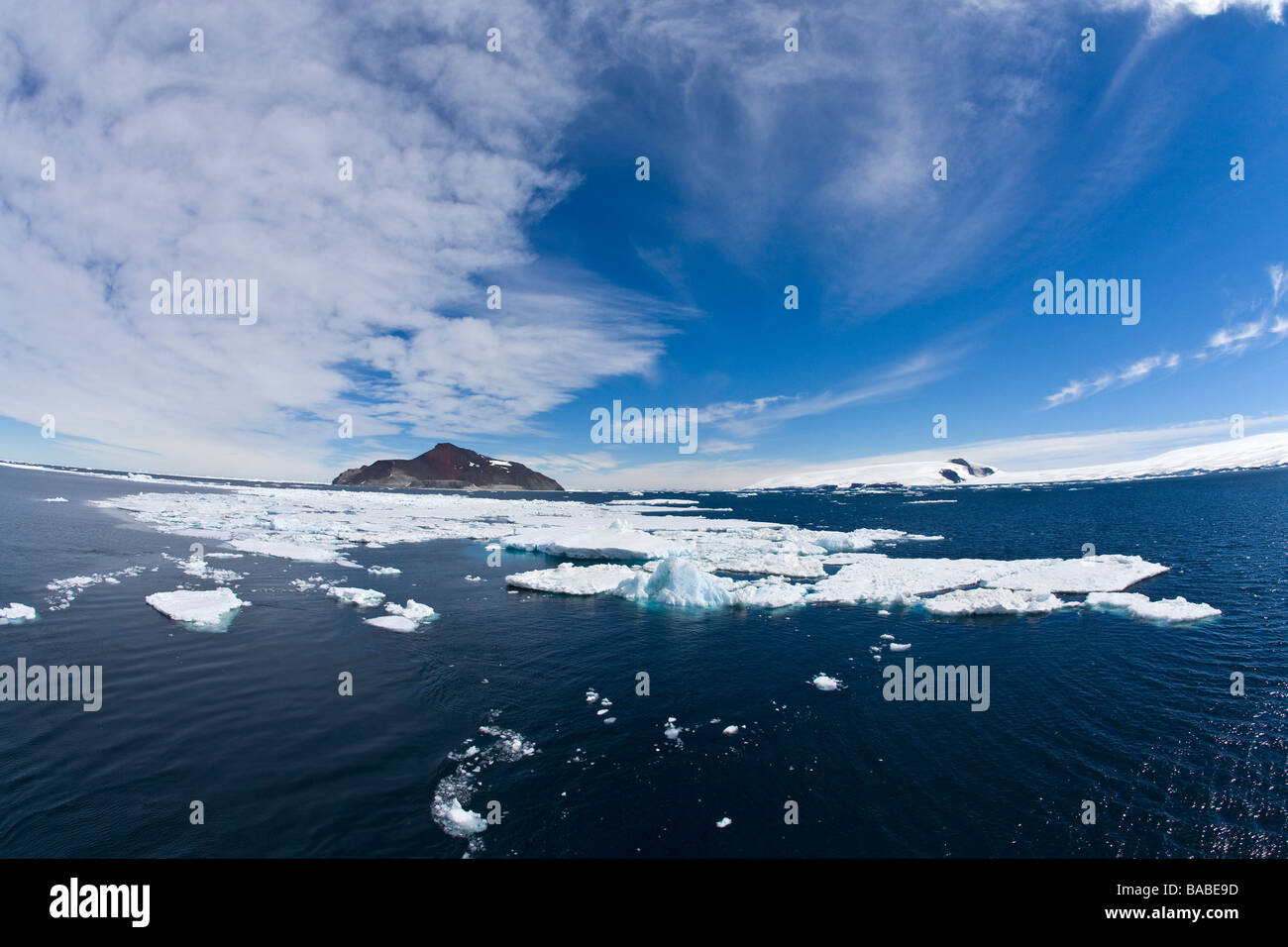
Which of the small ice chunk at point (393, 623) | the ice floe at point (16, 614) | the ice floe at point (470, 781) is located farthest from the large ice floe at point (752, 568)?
the ice floe at point (470, 781)

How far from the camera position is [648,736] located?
566 inches

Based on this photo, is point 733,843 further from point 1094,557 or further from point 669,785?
point 1094,557

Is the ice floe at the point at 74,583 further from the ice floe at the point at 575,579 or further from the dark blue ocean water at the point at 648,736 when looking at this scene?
the ice floe at the point at 575,579

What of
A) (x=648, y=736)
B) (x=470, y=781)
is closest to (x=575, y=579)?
(x=648, y=736)

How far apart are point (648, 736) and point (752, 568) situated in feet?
81.2

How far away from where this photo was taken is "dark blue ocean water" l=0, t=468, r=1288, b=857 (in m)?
10.2

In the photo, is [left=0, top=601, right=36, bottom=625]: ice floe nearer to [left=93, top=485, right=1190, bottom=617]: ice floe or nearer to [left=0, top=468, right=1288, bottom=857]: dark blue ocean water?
[left=0, top=468, right=1288, bottom=857]: dark blue ocean water

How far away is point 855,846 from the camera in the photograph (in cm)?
1004

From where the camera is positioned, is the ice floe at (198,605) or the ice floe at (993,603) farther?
the ice floe at (993,603)

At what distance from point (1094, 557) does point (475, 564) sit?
48.1 meters

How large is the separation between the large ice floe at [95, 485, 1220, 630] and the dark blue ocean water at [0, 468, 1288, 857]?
1.67m

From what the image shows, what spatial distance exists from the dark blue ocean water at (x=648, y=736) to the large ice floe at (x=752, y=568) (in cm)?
167

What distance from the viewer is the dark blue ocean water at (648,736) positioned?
10.2 m
